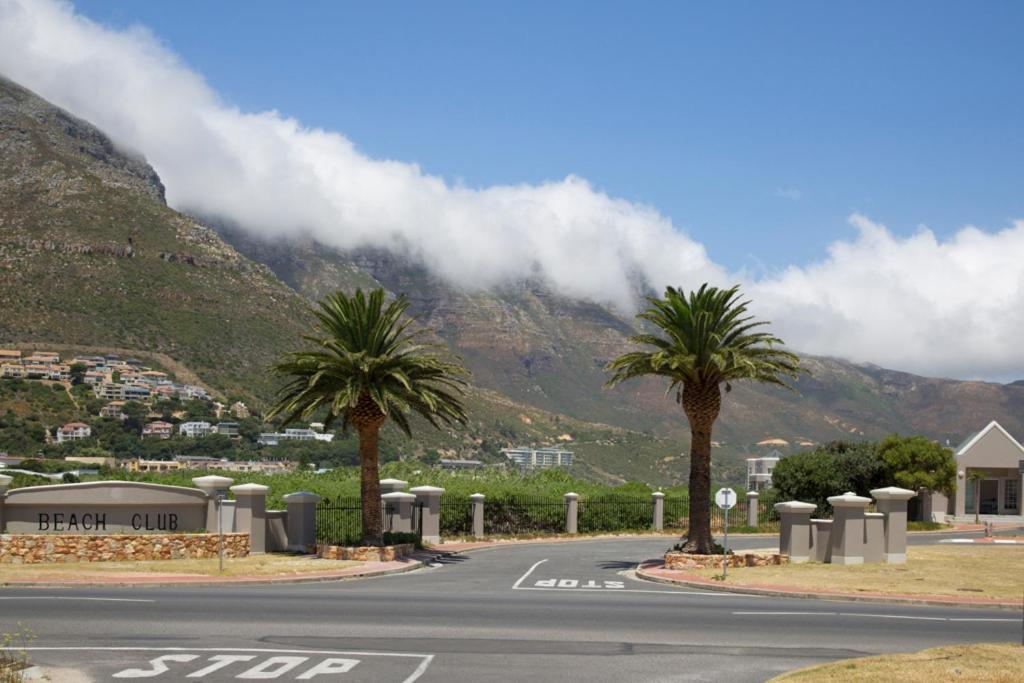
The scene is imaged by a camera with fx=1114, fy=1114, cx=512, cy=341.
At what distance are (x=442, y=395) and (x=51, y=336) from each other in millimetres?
71204

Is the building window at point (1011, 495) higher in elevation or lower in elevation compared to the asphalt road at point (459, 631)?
higher

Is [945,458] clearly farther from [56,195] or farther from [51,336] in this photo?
[56,195]

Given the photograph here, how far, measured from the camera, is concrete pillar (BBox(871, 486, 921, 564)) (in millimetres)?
31594

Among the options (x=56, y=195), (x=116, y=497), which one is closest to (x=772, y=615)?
(x=116, y=497)

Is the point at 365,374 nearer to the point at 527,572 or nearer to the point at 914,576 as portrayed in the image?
the point at 527,572

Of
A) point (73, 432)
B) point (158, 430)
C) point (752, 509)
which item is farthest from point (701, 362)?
point (158, 430)

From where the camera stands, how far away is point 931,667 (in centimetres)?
1347

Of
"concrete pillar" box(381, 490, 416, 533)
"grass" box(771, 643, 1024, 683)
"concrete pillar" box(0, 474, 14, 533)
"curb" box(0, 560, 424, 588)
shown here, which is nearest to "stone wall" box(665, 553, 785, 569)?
"curb" box(0, 560, 424, 588)

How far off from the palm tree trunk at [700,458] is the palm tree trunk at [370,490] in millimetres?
9403

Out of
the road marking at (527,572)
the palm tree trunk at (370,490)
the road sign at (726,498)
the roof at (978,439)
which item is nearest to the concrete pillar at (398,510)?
the palm tree trunk at (370,490)

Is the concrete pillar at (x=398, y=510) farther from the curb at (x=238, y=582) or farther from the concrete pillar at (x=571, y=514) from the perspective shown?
the concrete pillar at (x=571, y=514)

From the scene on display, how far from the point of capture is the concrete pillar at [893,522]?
31594 mm

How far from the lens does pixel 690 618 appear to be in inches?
782

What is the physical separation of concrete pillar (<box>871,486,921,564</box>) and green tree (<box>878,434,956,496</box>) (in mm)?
26751
